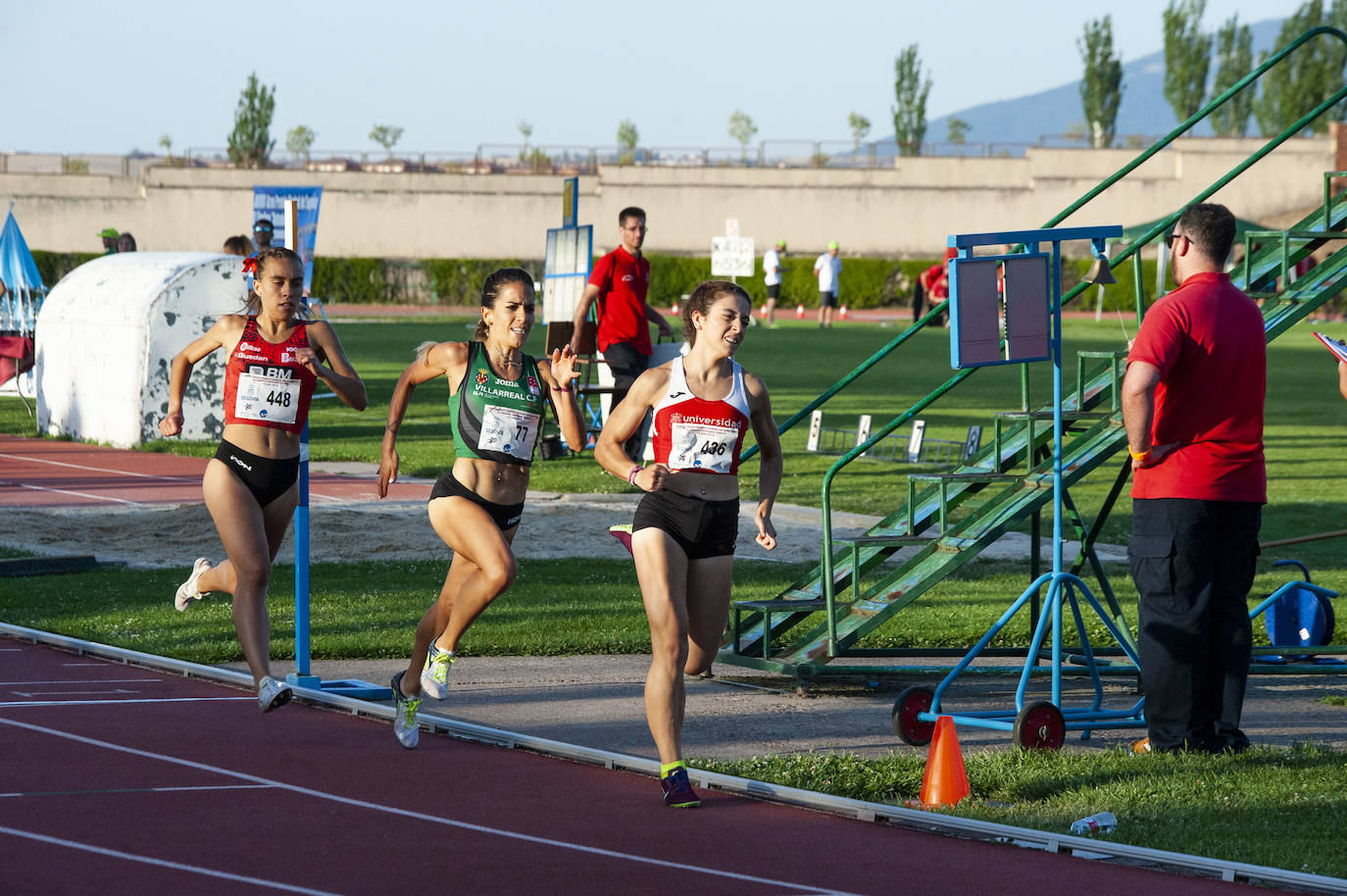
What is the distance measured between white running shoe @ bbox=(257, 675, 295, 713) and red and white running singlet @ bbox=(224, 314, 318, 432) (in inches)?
46.3

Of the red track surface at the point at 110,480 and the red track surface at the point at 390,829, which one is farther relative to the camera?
the red track surface at the point at 110,480

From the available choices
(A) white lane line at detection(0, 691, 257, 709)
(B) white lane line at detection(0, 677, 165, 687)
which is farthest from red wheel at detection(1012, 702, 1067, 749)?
(B) white lane line at detection(0, 677, 165, 687)

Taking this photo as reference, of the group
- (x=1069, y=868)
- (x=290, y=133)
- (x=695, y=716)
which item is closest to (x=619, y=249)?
(x=695, y=716)

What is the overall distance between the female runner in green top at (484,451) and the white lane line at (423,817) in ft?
3.03

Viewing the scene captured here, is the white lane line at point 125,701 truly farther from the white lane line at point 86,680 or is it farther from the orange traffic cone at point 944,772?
the orange traffic cone at point 944,772

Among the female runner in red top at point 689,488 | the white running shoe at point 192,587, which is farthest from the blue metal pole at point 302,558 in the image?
the female runner in red top at point 689,488

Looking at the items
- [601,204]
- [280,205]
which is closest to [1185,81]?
[601,204]

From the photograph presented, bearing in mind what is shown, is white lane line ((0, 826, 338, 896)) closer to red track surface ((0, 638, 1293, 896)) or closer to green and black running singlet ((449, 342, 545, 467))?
red track surface ((0, 638, 1293, 896))

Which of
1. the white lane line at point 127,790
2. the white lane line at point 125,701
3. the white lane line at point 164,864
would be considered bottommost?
the white lane line at point 164,864

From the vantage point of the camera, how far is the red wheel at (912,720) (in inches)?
296

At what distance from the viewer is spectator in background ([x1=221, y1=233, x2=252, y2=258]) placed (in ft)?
56.8

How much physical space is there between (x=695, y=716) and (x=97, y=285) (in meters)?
14.5

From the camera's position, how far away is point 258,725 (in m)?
7.54

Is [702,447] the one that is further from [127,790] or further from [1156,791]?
[127,790]
